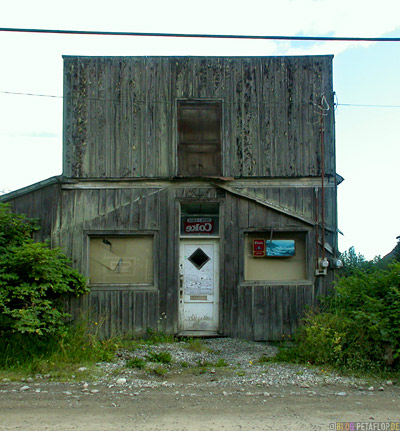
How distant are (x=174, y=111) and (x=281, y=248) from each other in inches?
144

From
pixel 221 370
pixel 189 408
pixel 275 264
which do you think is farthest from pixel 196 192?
pixel 189 408

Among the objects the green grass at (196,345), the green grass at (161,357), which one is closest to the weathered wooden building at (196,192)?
the green grass at (196,345)

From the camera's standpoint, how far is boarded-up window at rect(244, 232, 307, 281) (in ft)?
35.3

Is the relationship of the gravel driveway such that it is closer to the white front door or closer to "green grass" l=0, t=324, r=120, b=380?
"green grass" l=0, t=324, r=120, b=380

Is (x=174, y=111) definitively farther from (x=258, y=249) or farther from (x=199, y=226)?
(x=258, y=249)

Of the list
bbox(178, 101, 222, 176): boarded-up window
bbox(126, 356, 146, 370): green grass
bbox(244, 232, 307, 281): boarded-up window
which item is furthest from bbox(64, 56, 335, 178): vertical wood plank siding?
bbox(126, 356, 146, 370): green grass

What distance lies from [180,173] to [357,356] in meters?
4.99

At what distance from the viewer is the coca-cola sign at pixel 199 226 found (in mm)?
10906

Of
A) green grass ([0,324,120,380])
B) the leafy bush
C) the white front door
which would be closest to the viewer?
the leafy bush

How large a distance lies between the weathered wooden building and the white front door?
0.02m

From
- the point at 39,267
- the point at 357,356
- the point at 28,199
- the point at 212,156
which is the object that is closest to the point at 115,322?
the point at 39,267

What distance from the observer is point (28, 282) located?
30.5ft

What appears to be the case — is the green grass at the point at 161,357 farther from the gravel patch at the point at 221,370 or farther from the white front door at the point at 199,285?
the white front door at the point at 199,285

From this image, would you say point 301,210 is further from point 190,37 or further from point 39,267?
point 39,267
